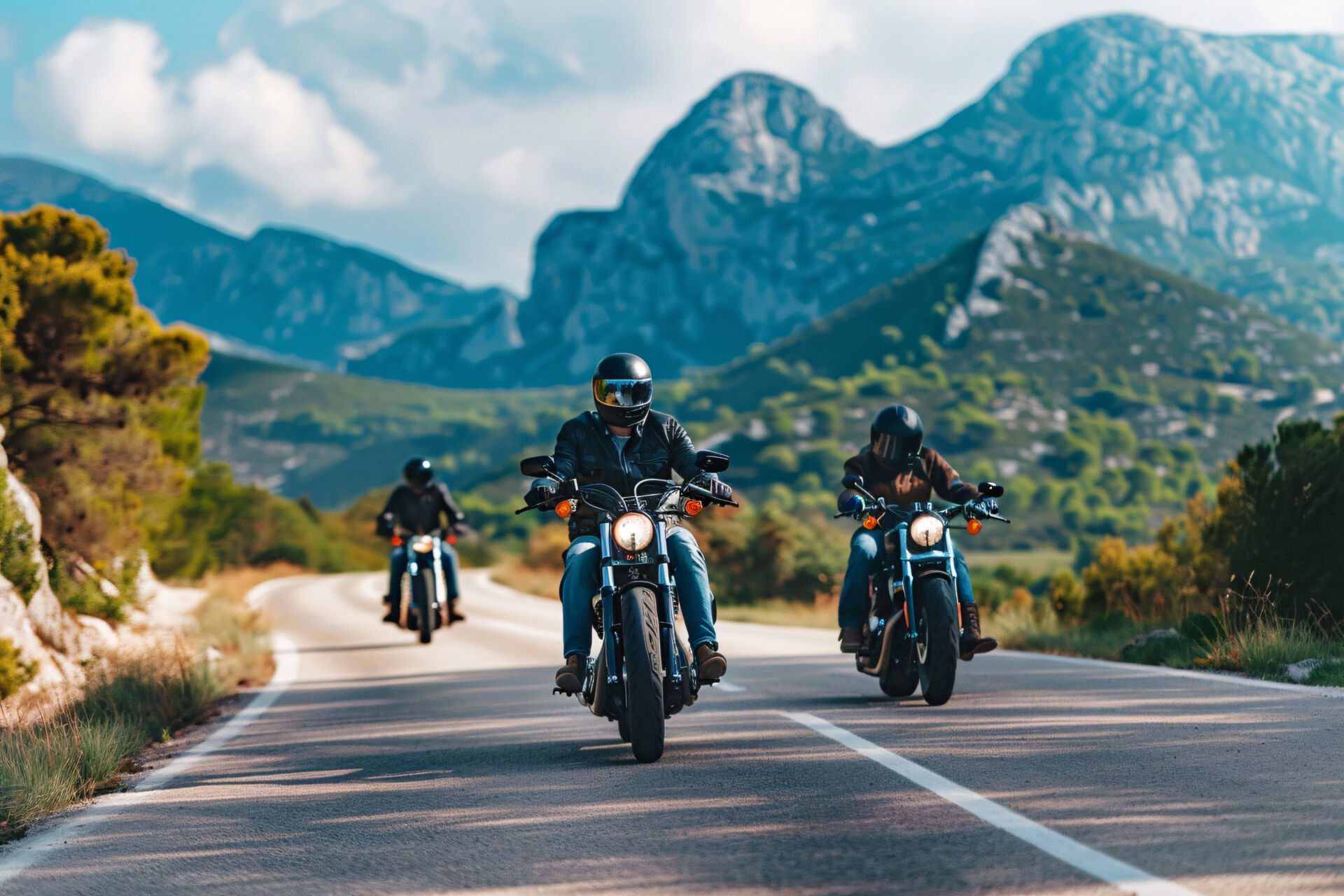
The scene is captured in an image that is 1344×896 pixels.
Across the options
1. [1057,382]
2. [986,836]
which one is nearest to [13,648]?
[986,836]

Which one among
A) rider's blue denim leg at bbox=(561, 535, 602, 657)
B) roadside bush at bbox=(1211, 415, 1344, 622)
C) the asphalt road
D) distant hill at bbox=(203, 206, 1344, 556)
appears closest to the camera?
the asphalt road

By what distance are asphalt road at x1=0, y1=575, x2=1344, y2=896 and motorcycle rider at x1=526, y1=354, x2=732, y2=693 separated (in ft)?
2.01

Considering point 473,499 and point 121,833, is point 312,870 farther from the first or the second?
point 473,499

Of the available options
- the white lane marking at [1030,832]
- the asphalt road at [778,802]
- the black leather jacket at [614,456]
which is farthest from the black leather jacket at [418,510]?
the white lane marking at [1030,832]

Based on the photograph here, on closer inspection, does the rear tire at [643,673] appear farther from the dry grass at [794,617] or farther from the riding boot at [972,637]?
the dry grass at [794,617]

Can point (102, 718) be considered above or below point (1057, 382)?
below

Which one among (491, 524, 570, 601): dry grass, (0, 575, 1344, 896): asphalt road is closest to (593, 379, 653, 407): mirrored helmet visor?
(0, 575, 1344, 896): asphalt road

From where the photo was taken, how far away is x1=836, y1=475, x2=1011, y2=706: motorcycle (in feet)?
26.9

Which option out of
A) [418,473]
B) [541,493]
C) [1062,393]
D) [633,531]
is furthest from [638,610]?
[1062,393]

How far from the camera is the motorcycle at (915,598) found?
8188 mm

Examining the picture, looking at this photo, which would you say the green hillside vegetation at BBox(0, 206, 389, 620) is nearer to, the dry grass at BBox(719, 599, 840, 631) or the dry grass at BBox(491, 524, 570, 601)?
the dry grass at BBox(719, 599, 840, 631)

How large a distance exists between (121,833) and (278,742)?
9.82 ft

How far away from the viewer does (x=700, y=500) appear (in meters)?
7.00

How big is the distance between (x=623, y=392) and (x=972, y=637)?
3064 millimetres
